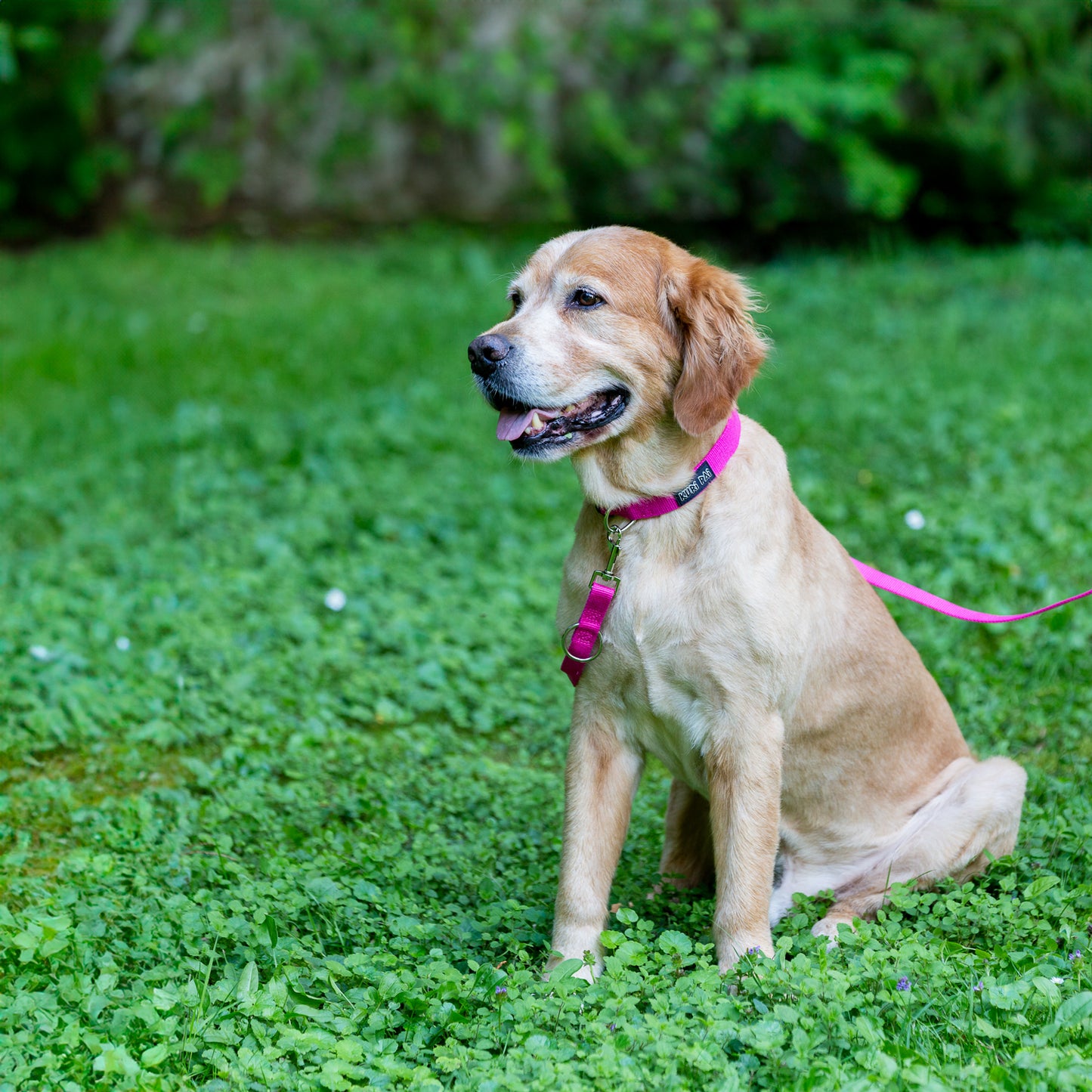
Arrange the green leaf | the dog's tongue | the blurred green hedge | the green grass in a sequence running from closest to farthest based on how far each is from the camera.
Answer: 1. the green grass
2. the green leaf
3. the dog's tongue
4. the blurred green hedge

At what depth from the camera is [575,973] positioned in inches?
126

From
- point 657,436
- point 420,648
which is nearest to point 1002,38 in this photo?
point 420,648

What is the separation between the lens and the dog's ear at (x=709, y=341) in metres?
3.26

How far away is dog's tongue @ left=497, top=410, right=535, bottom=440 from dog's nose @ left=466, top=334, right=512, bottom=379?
4.9 inches

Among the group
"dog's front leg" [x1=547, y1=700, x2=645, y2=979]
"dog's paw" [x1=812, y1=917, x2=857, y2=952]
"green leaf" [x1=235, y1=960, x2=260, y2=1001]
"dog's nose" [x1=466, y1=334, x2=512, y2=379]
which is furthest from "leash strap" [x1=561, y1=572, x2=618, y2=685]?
"green leaf" [x1=235, y1=960, x2=260, y2=1001]

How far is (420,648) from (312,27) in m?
8.33

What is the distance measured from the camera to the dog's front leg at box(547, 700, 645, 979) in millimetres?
3275

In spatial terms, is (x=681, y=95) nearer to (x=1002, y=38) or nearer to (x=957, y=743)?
(x=1002, y=38)

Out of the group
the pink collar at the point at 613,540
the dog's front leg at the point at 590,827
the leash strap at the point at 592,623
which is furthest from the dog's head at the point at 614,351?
the dog's front leg at the point at 590,827

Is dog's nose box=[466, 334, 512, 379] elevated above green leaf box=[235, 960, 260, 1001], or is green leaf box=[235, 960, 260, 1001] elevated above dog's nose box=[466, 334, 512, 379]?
dog's nose box=[466, 334, 512, 379]

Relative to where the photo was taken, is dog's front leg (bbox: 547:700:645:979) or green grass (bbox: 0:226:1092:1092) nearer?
green grass (bbox: 0:226:1092:1092)

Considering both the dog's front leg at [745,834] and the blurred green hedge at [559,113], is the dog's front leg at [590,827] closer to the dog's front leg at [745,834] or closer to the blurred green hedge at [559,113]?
the dog's front leg at [745,834]

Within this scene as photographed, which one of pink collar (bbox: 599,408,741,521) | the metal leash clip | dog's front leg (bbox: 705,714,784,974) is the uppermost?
pink collar (bbox: 599,408,741,521)

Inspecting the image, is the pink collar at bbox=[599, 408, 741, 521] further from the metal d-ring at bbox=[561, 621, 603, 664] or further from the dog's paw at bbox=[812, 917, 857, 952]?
the dog's paw at bbox=[812, 917, 857, 952]
